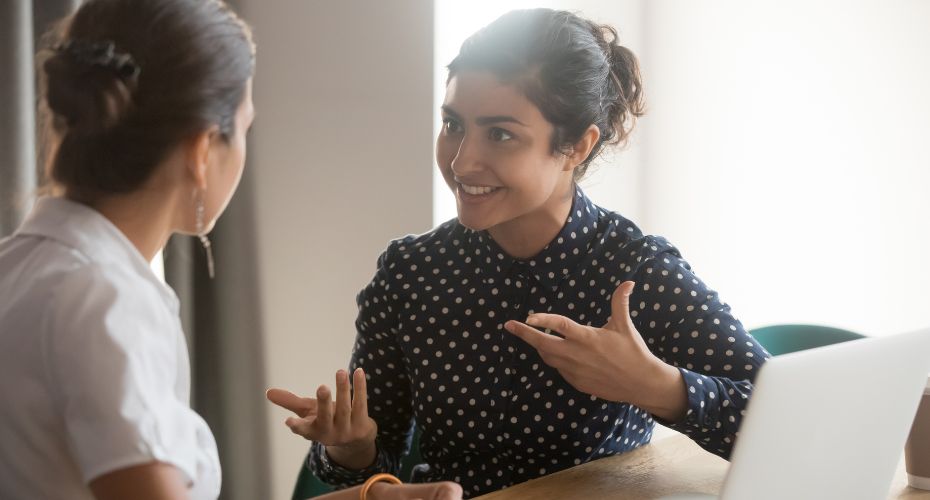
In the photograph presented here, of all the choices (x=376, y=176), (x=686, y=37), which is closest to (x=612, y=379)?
(x=376, y=176)

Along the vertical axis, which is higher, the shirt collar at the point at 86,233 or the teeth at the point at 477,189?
the shirt collar at the point at 86,233

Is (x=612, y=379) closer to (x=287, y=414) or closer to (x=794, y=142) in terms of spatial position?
(x=287, y=414)

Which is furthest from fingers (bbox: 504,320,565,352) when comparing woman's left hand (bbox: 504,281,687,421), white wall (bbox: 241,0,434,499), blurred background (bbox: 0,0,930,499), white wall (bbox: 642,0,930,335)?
white wall (bbox: 642,0,930,335)

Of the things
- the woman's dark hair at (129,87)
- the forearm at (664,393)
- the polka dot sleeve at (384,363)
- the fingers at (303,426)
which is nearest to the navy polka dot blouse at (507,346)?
the polka dot sleeve at (384,363)

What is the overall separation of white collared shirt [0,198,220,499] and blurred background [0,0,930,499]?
1415 mm

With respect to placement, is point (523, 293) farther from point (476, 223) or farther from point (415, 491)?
point (415, 491)

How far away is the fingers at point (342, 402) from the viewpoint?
4.40ft

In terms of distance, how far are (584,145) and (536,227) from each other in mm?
159

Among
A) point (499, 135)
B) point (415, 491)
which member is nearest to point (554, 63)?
point (499, 135)

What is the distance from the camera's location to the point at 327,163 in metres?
2.69

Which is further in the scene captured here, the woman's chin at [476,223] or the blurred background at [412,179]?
the blurred background at [412,179]

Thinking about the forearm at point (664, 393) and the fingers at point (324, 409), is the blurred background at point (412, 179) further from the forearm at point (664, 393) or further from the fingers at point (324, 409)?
the forearm at point (664, 393)

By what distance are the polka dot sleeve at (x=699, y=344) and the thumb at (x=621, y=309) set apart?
0.46 ft

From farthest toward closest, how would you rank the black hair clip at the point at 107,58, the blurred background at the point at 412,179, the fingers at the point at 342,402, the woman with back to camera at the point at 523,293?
the blurred background at the point at 412,179, the woman with back to camera at the point at 523,293, the fingers at the point at 342,402, the black hair clip at the point at 107,58
